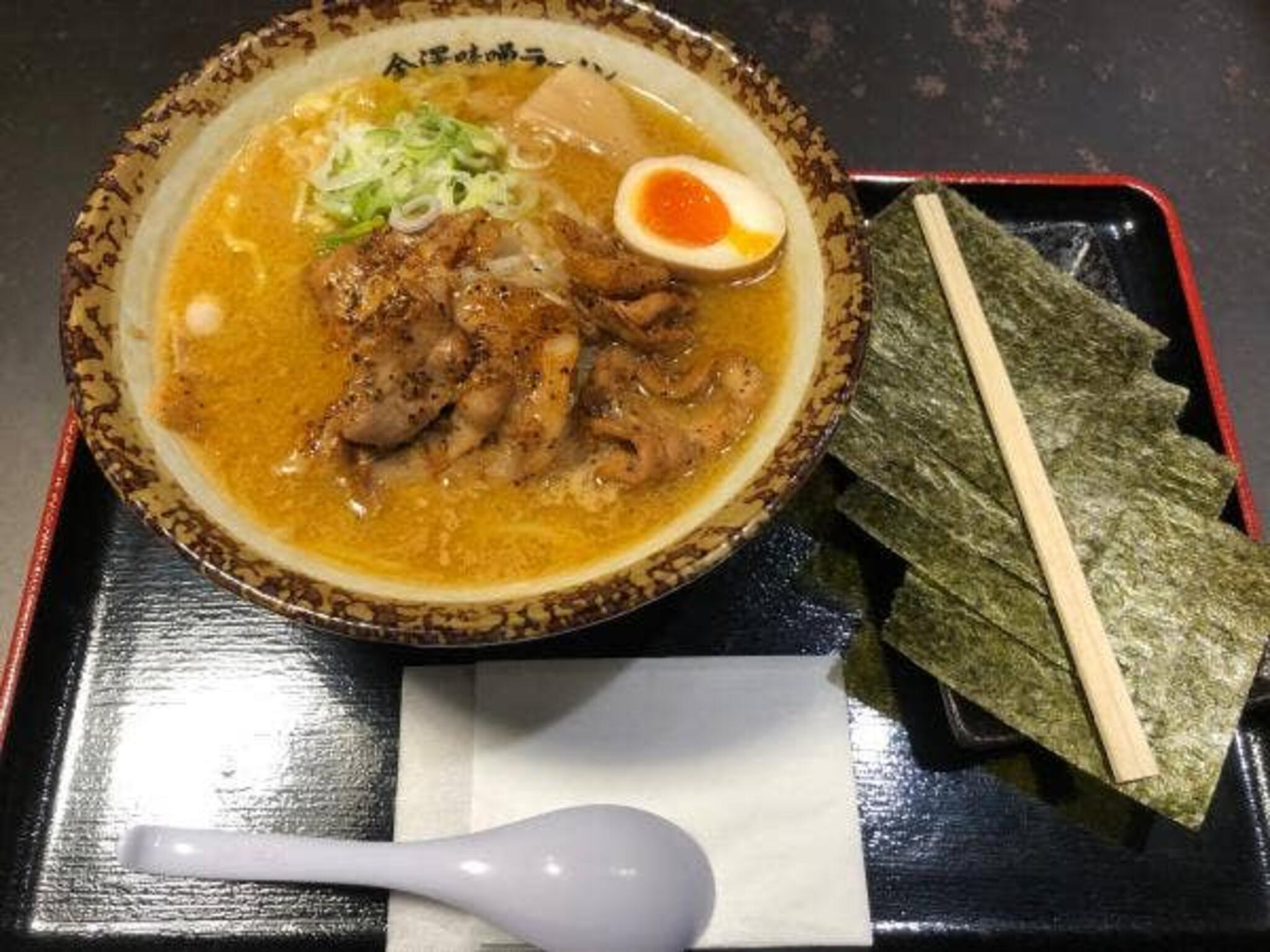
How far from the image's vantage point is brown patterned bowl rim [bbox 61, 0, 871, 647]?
4.67ft

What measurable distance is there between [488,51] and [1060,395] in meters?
1.42

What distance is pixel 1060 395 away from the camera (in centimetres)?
211

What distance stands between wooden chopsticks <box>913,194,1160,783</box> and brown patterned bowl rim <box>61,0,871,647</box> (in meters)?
0.50

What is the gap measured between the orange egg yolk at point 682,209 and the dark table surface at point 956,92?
921mm

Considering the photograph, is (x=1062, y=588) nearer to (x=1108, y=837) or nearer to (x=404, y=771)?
(x=1108, y=837)

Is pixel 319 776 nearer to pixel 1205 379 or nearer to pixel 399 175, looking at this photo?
pixel 399 175

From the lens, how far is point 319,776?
1798 millimetres

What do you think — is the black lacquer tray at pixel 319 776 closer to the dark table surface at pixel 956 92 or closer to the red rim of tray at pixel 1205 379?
the red rim of tray at pixel 1205 379

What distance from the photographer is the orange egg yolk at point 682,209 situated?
1979 millimetres

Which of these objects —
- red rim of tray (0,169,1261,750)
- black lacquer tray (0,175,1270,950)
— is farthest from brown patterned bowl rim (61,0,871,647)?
black lacquer tray (0,175,1270,950)

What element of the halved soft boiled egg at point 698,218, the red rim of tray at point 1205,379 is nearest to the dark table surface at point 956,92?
the red rim of tray at point 1205,379

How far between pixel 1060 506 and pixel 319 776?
1.51 metres

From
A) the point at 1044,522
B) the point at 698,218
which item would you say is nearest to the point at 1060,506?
the point at 1044,522

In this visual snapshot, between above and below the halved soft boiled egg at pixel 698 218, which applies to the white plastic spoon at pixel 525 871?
below
